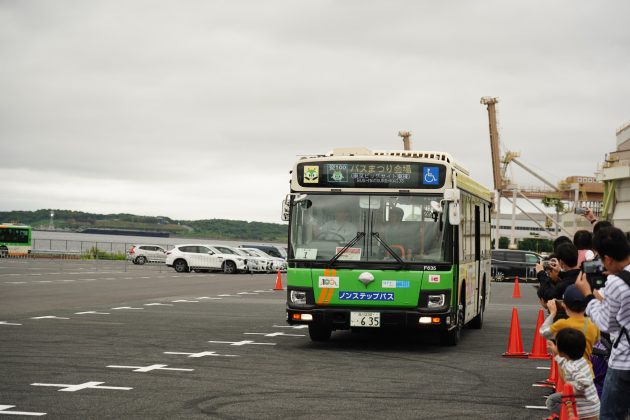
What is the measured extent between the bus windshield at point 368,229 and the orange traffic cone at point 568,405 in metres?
6.94

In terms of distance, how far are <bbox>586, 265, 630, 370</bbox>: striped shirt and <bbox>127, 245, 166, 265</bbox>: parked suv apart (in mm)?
59371

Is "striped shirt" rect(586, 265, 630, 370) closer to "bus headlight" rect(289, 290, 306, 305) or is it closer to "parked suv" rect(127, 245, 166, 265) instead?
"bus headlight" rect(289, 290, 306, 305)

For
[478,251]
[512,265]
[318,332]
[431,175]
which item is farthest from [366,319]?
[512,265]

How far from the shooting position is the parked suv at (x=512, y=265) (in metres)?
48.7

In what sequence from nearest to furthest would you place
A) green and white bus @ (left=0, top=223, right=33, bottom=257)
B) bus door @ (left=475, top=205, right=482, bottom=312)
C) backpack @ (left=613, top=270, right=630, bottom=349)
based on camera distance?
backpack @ (left=613, top=270, right=630, bottom=349) < bus door @ (left=475, top=205, right=482, bottom=312) < green and white bus @ (left=0, top=223, right=33, bottom=257)

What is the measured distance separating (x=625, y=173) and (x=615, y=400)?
69.6m

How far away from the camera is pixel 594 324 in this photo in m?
6.38

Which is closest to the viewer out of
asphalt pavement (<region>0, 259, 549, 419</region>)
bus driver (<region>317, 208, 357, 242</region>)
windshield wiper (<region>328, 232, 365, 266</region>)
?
asphalt pavement (<region>0, 259, 549, 419</region>)

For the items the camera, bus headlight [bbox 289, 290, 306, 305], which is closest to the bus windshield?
bus headlight [bbox 289, 290, 306, 305]

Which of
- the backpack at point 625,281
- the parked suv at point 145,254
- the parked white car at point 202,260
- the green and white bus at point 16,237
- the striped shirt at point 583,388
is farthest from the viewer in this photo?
the green and white bus at point 16,237

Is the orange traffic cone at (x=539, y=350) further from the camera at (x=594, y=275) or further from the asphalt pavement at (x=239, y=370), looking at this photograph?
the camera at (x=594, y=275)

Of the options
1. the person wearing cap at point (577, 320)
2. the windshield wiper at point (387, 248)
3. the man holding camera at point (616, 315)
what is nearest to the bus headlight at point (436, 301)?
the windshield wiper at point (387, 248)

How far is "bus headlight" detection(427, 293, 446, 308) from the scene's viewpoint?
13367 mm

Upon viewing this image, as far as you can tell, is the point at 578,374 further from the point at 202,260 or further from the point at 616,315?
the point at 202,260
